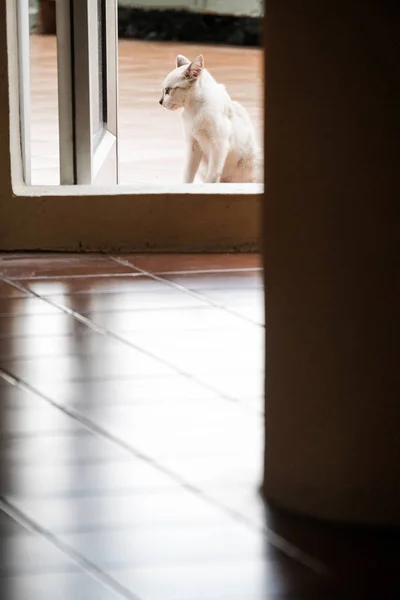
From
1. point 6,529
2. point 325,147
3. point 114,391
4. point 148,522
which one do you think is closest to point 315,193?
point 325,147

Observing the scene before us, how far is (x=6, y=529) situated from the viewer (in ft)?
6.48

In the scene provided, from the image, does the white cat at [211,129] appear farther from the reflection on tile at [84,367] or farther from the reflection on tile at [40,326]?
the reflection on tile at [84,367]

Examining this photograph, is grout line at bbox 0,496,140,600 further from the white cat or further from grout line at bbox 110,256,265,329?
the white cat

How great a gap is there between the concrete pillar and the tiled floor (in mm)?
105

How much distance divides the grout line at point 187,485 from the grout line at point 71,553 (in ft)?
0.88

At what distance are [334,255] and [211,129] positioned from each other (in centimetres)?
307

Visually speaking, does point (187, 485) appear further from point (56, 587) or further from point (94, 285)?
point (94, 285)

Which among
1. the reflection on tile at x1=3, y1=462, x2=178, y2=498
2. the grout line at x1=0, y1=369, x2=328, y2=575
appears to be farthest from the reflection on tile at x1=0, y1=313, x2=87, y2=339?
the reflection on tile at x1=3, y1=462, x2=178, y2=498

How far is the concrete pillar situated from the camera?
1.86 metres

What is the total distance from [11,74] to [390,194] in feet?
7.81

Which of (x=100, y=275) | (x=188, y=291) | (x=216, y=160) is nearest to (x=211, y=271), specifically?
(x=188, y=291)

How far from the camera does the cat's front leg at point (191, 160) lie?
16.4ft

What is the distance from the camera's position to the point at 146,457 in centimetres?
229

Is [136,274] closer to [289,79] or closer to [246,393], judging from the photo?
[246,393]
